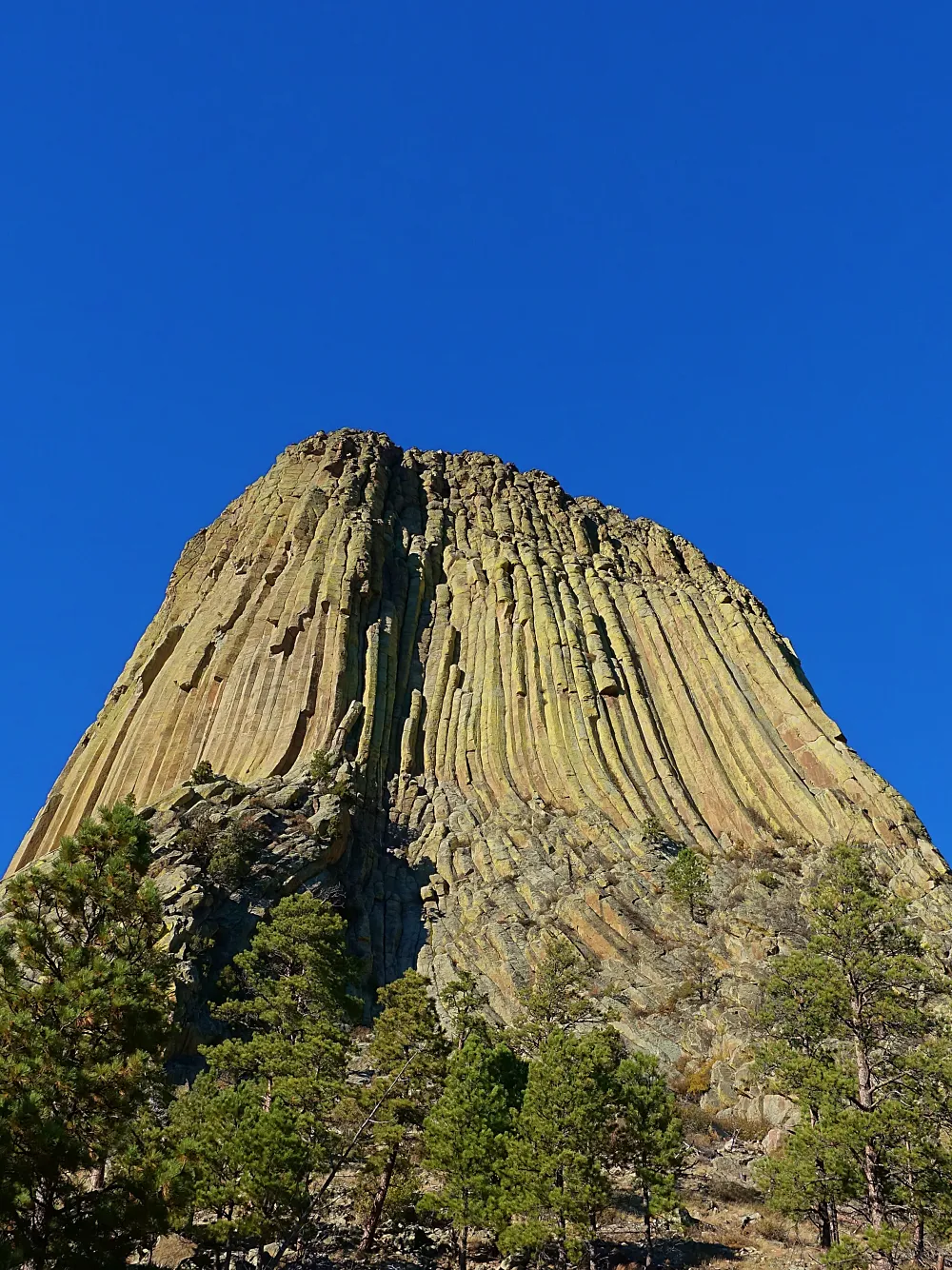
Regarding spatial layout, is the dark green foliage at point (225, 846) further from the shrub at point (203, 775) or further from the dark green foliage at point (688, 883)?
the dark green foliage at point (688, 883)

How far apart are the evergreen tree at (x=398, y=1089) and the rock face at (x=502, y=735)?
13048 mm

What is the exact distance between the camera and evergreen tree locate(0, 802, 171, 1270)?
13.9 m

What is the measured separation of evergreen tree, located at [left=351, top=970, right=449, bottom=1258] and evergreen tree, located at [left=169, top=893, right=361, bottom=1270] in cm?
117

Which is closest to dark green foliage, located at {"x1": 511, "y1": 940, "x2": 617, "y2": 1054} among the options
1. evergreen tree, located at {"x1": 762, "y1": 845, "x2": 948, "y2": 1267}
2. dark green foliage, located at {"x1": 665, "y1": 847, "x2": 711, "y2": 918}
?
dark green foliage, located at {"x1": 665, "y1": 847, "x2": 711, "y2": 918}

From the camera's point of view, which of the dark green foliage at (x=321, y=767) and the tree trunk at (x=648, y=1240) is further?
the dark green foliage at (x=321, y=767)

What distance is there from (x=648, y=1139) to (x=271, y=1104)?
9.49 m

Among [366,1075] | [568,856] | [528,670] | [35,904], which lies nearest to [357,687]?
[528,670]

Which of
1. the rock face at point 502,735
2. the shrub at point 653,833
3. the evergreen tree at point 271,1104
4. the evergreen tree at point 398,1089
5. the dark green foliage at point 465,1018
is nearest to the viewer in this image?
the evergreen tree at point 271,1104

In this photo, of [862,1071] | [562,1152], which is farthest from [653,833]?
[862,1071]

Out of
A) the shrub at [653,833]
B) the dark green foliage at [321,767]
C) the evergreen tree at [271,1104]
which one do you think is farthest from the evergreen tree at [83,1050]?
the shrub at [653,833]

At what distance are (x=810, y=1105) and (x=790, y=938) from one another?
18610 millimetres

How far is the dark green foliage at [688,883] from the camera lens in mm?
45469

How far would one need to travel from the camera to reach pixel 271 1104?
76.4 ft

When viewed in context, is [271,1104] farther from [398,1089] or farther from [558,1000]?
[558,1000]
